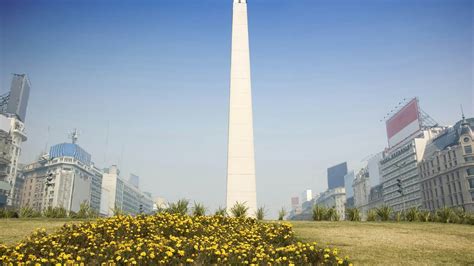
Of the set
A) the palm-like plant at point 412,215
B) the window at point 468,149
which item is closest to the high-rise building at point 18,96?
the window at point 468,149

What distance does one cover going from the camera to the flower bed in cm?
661

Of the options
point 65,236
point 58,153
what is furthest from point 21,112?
point 65,236

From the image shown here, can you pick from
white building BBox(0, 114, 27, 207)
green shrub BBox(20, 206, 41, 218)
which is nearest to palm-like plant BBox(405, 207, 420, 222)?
green shrub BBox(20, 206, 41, 218)

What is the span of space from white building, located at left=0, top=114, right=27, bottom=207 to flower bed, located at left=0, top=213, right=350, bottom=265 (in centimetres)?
11197

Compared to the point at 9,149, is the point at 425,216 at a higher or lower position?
lower

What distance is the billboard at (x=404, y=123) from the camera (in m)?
129

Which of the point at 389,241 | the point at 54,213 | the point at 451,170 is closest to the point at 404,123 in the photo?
the point at 451,170

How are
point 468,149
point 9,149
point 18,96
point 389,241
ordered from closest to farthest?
point 389,241, point 468,149, point 9,149, point 18,96

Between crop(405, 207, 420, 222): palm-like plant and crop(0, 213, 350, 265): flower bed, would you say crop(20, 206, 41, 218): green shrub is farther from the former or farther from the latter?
crop(405, 207, 420, 222): palm-like plant

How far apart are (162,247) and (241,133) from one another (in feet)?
48.1

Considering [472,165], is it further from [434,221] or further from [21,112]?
[21,112]

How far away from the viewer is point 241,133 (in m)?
21.3

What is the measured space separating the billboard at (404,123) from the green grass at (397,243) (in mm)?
130358

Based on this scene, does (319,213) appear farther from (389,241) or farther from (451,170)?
(451,170)
